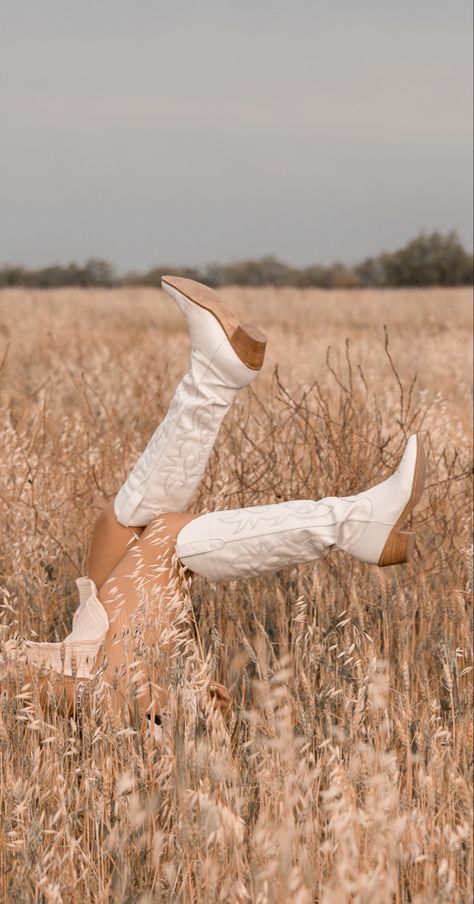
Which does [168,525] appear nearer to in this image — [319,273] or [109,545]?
[109,545]

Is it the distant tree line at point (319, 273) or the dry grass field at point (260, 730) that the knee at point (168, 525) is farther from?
the distant tree line at point (319, 273)

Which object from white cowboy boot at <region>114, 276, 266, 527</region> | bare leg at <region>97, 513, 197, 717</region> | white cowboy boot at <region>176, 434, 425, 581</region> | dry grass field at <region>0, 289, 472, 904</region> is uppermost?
white cowboy boot at <region>114, 276, 266, 527</region>

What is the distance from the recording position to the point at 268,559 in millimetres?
2119

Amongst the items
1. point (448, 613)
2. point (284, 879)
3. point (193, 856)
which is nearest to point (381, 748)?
point (193, 856)

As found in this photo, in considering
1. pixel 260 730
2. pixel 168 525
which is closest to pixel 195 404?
pixel 168 525

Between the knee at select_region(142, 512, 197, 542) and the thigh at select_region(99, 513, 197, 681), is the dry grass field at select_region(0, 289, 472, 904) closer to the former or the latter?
the thigh at select_region(99, 513, 197, 681)

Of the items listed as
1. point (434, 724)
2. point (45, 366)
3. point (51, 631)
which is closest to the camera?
point (434, 724)

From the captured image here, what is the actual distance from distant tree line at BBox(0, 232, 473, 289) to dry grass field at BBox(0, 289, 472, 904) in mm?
21773

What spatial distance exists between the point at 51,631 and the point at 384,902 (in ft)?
5.19

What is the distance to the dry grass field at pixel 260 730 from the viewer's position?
1.39m

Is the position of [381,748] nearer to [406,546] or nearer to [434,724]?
[434,724]

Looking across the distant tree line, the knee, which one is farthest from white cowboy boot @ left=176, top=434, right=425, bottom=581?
the distant tree line

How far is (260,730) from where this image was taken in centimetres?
196

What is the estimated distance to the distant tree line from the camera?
29688 millimetres
